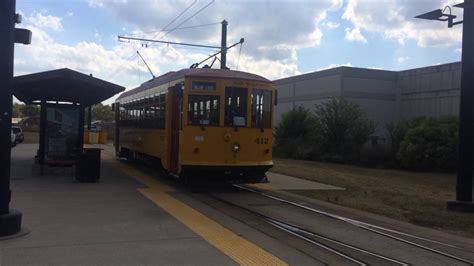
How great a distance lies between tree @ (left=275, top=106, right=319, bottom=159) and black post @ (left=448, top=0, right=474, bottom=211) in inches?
1040

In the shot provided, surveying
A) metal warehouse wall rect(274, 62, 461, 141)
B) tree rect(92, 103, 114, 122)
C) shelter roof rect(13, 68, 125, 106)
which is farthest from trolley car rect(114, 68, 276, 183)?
tree rect(92, 103, 114, 122)

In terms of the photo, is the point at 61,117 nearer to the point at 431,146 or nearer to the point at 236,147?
the point at 236,147

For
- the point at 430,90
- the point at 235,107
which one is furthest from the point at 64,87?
the point at 430,90

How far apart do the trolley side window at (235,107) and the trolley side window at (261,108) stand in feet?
0.92

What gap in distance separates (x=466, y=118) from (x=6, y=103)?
10479mm

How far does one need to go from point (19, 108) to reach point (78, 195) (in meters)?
146

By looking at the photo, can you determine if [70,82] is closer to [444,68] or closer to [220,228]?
[220,228]

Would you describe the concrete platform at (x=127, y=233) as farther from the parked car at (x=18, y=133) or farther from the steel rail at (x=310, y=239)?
the parked car at (x=18, y=133)

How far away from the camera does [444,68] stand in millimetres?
50188

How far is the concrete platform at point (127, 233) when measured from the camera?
22.8 feet

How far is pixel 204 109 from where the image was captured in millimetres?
14039

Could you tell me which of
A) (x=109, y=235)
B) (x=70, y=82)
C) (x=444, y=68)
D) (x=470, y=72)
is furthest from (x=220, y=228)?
(x=444, y=68)

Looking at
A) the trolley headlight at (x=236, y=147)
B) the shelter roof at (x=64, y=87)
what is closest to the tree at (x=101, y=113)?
the shelter roof at (x=64, y=87)

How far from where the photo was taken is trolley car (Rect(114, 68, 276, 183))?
13914 mm
